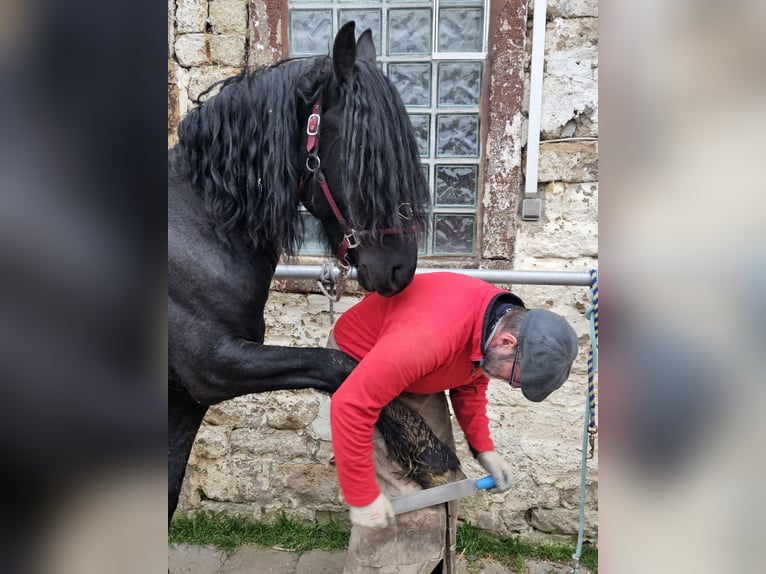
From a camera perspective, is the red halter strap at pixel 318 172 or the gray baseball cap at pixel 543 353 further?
the red halter strap at pixel 318 172

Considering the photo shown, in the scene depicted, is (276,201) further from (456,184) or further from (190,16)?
(190,16)

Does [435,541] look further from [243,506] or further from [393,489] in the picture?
[243,506]

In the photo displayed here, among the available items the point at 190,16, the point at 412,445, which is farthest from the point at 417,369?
the point at 190,16

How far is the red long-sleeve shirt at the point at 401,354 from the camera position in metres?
1.26

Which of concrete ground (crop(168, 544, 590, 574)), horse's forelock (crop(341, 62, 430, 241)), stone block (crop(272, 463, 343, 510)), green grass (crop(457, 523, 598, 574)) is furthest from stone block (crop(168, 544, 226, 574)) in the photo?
horse's forelock (crop(341, 62, 430, 241))

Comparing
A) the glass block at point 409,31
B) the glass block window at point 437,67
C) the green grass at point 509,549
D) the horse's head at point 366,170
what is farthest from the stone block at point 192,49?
the green grass at point 509,549

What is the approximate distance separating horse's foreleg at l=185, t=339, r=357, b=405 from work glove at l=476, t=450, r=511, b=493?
0.63 metres

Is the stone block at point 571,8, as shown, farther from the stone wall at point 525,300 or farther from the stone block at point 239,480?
the stone block at point 239,480

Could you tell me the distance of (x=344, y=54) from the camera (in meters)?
1.35

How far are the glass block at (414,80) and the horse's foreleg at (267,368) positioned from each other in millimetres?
1743

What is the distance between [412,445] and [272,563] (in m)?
1.57
